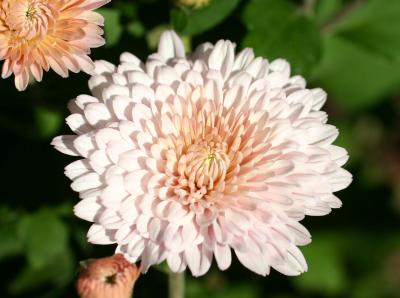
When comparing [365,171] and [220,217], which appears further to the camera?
[365,171]

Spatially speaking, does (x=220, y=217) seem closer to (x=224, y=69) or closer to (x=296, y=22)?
(x=224, y=69)

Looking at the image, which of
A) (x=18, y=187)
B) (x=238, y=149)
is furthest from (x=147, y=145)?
(x=18, y=187)

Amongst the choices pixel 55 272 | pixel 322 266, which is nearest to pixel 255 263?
pixel 55 272

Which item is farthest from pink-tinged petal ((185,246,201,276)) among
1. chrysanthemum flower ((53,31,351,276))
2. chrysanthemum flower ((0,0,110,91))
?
chrysanthemum flower ((0,0,110,91))

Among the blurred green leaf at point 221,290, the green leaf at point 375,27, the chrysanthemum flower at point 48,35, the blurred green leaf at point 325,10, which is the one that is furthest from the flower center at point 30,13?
the blurred green leaf at point 221,290

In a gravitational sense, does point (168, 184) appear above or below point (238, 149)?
below

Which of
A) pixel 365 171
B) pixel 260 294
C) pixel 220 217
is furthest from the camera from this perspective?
pixel 365 171

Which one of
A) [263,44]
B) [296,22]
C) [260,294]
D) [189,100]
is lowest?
[260,294]

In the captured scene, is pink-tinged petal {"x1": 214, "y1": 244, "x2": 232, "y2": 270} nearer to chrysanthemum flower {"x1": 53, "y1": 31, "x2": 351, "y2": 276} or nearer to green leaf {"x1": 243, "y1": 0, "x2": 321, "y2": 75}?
chrysanthemum flower {"x1": 53, "y1": 31, "x2": 351, "y2": 276}
